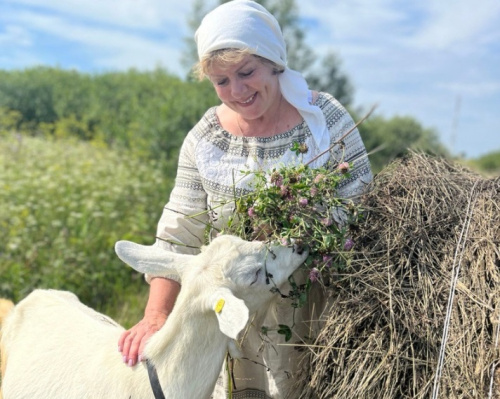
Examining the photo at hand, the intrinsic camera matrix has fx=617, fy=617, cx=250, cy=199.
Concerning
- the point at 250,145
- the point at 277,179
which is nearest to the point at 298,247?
the point at 277,179

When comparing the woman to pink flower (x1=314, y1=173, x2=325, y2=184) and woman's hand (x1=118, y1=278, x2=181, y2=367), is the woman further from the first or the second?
pink flower (x1=314, y1=173, x2=325, y2=184)

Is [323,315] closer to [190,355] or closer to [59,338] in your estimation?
[190,355]

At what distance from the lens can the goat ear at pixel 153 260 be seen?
3.23 metres

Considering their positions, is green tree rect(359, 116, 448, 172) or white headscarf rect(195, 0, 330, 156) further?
green tree rect(359, 116, 448, 172)

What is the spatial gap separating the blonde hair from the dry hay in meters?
0.97

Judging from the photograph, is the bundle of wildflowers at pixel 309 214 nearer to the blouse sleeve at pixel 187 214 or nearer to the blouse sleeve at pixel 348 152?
the blouse sleeve at pixel 348 152

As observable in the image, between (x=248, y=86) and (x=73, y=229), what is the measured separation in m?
4.99

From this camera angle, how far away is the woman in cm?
351

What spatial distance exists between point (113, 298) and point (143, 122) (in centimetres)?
609

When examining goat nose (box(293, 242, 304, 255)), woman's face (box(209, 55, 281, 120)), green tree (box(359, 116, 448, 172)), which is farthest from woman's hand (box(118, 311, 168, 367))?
green tree (box(359, 116, 448, 172))

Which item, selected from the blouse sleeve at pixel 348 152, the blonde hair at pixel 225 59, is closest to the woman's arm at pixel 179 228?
the blonde hair at pixel 225 59

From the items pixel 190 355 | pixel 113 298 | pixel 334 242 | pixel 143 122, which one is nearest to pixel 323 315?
pixel 334 242

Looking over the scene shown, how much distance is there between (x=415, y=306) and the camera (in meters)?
3.06

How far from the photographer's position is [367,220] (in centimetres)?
332
